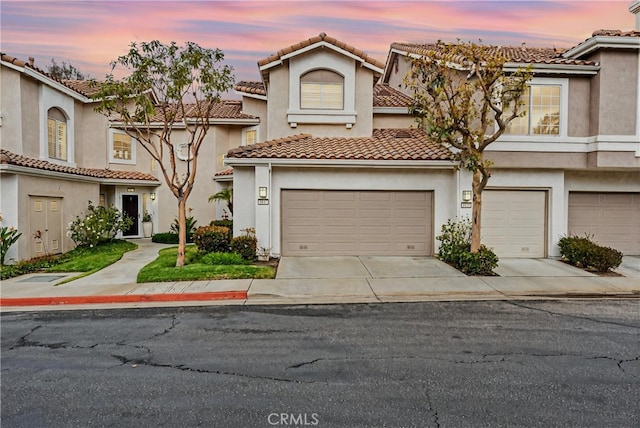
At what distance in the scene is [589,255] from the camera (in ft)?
38.7

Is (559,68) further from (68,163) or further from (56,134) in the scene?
(68,163)

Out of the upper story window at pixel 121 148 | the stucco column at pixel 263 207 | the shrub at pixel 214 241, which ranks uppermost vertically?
the upper story window at pixel 121 148

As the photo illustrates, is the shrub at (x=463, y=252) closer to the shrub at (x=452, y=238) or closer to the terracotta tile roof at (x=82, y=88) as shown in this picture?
the shrub at (x=452, y=238)

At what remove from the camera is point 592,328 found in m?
7.01

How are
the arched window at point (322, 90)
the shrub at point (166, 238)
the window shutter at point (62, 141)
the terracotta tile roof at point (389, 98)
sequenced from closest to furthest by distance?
the arched window at point (322, 90)
the window shutter at point (62, 141)
the terracotta tile roof at point (389, 98)
the shrub at point (166, 238)

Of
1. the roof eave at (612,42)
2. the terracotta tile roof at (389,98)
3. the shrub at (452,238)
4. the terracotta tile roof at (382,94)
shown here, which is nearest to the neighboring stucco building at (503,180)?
the roof eave at (612,42)

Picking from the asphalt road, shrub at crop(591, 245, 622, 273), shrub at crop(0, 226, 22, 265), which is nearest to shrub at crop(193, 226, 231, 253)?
the asphalt road

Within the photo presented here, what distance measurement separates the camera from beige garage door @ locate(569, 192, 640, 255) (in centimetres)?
1445

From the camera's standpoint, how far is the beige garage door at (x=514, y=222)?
13.8 meters

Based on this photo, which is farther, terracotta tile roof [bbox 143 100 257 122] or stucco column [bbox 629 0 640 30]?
terracotta tile roof [bbox 143 100 257 122]

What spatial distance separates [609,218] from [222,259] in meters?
13.5

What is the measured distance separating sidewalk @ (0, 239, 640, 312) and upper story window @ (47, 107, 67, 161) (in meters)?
7.44

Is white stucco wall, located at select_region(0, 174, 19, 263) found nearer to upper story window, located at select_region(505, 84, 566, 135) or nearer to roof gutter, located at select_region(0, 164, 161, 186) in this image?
roof gutter, located at select_region(0, 164, 161, 186)

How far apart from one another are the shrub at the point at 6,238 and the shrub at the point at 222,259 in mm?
6090
